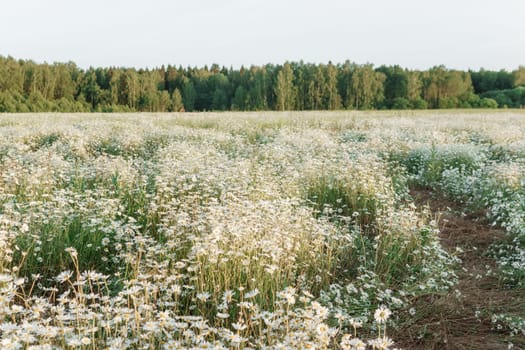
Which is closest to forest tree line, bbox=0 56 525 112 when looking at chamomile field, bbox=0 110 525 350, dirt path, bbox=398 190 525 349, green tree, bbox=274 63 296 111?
green tree, bbox=274 63 296 111

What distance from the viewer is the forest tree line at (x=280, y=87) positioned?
73188 mm

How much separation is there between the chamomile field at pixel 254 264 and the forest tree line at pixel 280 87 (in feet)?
207

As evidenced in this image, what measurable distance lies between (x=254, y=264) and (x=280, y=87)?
70465 millimetres

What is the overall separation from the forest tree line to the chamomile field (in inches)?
2481

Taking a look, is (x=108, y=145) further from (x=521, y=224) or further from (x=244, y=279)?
(x=521, y=224)

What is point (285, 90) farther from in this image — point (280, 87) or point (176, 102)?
point (176, 102)

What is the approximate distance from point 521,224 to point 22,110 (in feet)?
199

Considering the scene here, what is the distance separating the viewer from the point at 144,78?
81750 mm

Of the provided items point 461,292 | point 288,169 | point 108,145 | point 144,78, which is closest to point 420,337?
point 461,292

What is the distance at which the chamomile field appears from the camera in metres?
3.01

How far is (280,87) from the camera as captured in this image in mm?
72875

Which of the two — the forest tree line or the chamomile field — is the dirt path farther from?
the forest tree line

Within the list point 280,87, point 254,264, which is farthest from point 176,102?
point 254,264

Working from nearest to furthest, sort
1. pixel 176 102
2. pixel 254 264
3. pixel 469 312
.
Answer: pixel 254 264 → pixel 469 312 → pixel 176 102
